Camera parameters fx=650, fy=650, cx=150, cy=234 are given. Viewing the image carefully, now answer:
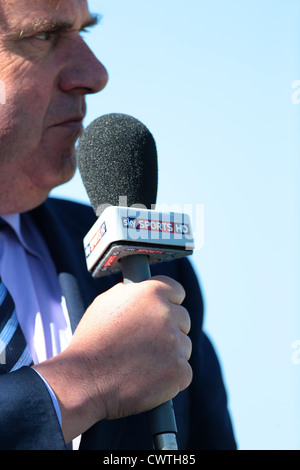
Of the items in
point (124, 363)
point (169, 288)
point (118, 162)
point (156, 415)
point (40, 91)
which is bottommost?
point (156, 415)

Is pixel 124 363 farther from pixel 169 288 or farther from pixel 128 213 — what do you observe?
pixel 128 213

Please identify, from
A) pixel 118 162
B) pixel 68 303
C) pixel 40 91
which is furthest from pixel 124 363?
pixel 40 91

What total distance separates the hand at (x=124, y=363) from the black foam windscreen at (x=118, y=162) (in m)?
0.31

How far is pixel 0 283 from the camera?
95.3 inches

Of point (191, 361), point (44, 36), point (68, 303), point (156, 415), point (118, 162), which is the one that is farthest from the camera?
point (191, 361)

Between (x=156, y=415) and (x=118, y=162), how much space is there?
768mm

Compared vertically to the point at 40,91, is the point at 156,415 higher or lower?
lower

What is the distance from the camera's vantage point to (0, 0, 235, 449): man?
5.67 ft

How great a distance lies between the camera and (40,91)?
8.25ft

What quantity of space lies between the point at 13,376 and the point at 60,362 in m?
0.13

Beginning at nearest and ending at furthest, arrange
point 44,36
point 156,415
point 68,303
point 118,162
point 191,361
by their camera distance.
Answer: point 156,415
point 118,162
point 68,303
point 44,36
point 191,361

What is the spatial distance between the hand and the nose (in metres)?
1.07

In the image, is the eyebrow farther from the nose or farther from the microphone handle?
the microphone handle
